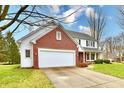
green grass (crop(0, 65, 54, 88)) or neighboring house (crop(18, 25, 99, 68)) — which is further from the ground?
neighboring house (crop(18, 25, 99, 68))

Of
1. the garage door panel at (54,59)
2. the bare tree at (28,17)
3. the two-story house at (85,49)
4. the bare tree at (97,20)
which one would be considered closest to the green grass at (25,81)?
the bare tree at (28,17)

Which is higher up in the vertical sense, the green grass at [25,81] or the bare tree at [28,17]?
the bare tree at [28,17]

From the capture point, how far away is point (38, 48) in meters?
15.0

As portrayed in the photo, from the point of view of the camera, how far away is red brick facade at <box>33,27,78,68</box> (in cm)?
1495

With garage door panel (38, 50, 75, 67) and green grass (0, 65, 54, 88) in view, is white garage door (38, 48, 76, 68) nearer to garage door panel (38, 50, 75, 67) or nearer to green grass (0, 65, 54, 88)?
garage door panel (38, 50, 75, 67)

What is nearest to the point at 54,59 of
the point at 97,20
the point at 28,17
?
the point at 97,20

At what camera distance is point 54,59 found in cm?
1521

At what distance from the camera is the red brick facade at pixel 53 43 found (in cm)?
1495

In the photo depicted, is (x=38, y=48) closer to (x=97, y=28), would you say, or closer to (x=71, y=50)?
(x=71, y=50)

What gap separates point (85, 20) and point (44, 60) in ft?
16.2

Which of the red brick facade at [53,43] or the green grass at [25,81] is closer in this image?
the green grass at [25,81]

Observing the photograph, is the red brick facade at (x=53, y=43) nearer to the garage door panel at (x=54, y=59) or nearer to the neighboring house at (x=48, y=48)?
the neighboring house at (x=48, y=48)

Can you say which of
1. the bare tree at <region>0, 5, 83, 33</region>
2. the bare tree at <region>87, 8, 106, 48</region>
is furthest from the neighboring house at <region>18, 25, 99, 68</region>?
the bare tree at <region>0, 5, 83, 33</region>
